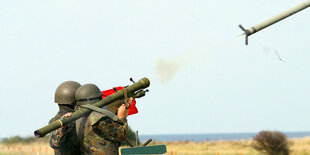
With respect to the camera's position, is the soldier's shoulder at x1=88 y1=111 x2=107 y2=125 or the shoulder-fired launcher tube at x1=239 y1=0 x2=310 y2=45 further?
the shoulder-fired launcher tube at x1=239 y1=0 x2=310 y2=45

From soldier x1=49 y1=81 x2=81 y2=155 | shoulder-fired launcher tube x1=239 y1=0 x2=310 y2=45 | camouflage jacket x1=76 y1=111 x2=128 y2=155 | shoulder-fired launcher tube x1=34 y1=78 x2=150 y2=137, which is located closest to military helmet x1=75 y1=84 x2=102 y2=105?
shoulder-fired launcher tube x1=34 y1=78 x2=150 y2=137

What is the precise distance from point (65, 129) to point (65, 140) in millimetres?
247

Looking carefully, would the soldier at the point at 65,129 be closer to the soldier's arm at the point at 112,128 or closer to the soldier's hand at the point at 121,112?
the soldier's arm at the point at 112,128

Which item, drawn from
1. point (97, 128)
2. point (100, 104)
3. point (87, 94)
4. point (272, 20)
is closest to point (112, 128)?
point (97, 128)

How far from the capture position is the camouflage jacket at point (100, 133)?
941cm

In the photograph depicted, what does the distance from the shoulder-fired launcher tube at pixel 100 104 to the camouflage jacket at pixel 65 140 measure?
1.24 feet

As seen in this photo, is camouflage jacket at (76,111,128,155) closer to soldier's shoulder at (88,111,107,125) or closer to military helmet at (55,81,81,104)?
soldier's shoulder at (88,111,107,125)

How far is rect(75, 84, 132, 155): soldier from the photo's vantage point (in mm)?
9414

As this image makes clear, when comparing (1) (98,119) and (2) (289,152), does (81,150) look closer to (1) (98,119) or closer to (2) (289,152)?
(1) (98,119)

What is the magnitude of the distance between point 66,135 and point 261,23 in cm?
625

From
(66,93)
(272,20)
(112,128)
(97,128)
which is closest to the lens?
(112,128)

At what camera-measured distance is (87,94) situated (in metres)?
9.58

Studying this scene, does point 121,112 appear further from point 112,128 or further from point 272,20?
point 272,20

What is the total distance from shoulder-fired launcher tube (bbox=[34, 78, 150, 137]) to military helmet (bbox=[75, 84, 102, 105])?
15 centimetres
